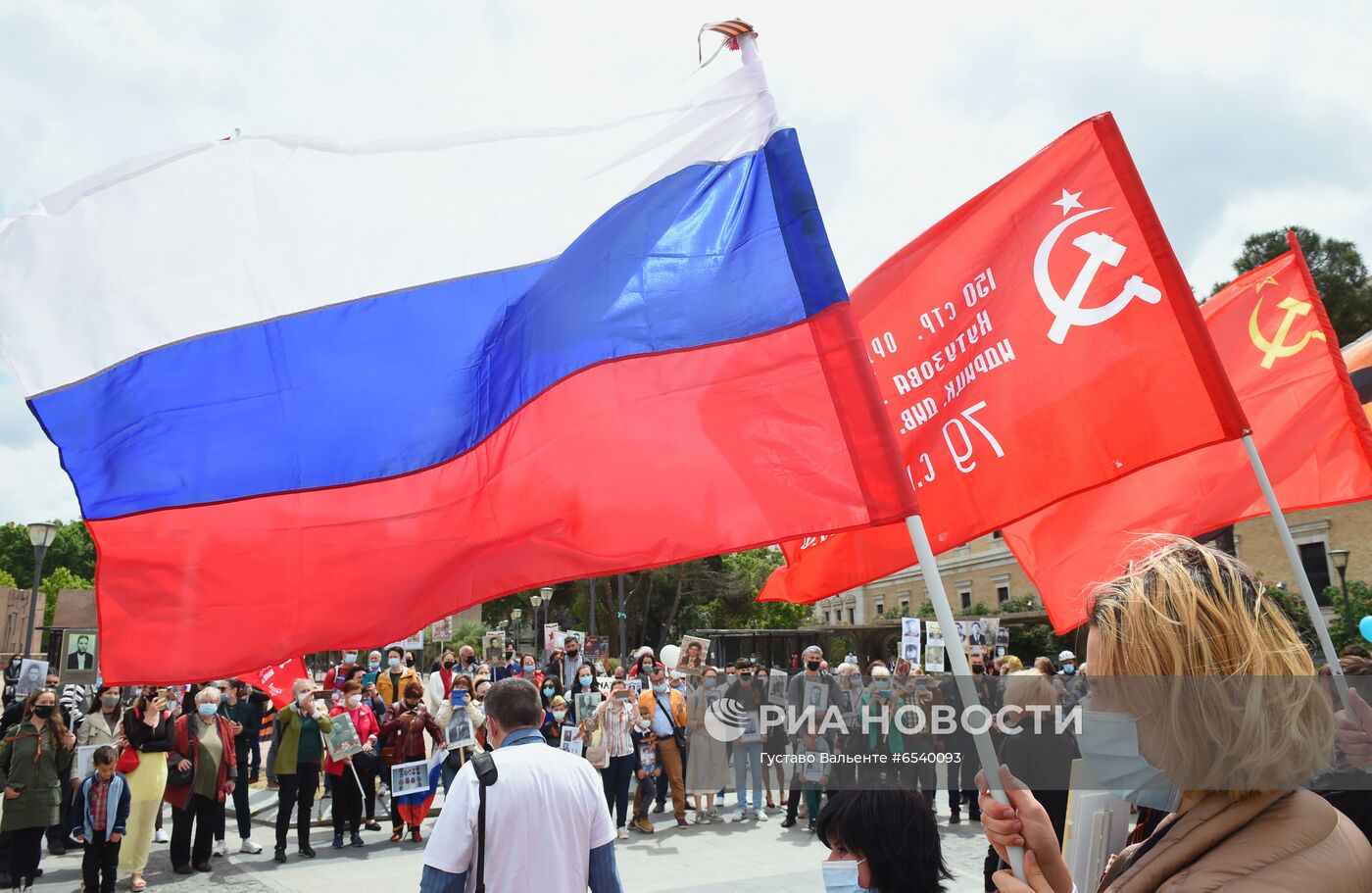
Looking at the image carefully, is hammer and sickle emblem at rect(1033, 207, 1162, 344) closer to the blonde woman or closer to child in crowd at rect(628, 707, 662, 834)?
the blonde woman

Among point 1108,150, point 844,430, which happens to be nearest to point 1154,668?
point 844,430

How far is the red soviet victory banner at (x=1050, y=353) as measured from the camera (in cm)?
500

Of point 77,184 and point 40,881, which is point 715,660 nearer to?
point 40,881

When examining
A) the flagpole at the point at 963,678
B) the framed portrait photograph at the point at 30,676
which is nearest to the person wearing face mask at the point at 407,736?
the framed portrait photograph at the point at 30,676

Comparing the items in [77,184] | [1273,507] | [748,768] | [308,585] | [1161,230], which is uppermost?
[77,184]

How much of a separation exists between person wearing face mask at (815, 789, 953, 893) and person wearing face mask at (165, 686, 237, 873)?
965cm

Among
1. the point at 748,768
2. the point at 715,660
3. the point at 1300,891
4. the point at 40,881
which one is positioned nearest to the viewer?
the point at 1300,891

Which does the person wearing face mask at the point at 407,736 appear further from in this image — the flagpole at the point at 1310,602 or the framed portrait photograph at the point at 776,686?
the flagpole at the point at 1310,602

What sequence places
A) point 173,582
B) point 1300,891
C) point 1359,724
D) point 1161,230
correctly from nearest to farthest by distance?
point 1300,891 < point 173,582 < point 1359,724 < point 1161,230

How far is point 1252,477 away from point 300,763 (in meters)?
10.1

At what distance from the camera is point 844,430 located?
3.42 meters

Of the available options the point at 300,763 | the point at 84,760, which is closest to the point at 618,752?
the point at 300,763

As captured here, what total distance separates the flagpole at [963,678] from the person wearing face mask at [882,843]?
1.08ft

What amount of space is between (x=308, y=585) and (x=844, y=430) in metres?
2.12
